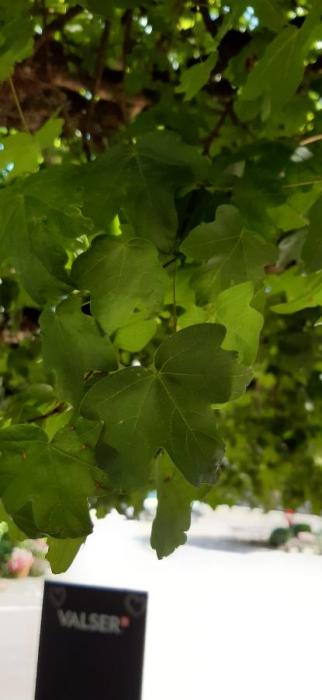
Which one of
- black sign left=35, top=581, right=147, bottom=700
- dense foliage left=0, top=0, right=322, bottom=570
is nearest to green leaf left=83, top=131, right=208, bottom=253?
dense foliage left=0, top=0, right=322, bottom=570

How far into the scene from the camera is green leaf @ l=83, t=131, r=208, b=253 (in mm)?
324

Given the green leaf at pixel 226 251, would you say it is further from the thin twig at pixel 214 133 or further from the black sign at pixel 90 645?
the black sign at pixel 90 645

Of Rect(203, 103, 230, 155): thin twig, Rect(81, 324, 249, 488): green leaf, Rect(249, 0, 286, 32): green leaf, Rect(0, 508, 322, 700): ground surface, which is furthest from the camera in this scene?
Rect(0, 508, 322, 700): ground surface

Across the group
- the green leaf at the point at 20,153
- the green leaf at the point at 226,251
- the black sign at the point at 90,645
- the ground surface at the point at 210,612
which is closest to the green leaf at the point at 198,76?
the green leaf at the point at 20,153

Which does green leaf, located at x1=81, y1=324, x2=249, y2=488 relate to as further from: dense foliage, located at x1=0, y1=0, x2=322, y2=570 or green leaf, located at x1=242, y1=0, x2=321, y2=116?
green leaf, located at x1=242, y1=0, x2=321, y2=116

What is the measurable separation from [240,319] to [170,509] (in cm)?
9

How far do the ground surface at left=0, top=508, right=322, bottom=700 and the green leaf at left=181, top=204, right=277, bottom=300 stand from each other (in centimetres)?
165

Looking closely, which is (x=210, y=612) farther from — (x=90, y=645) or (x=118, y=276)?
(x=118, y=276)

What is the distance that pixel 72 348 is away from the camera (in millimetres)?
315

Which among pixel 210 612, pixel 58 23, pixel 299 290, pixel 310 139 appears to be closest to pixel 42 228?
pixel 310 139

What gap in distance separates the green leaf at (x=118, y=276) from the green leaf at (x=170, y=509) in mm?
80

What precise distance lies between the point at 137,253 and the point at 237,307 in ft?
0.17

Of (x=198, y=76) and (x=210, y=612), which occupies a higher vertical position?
(x=198, y=76)

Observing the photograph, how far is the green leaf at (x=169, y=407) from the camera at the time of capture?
296 mm
